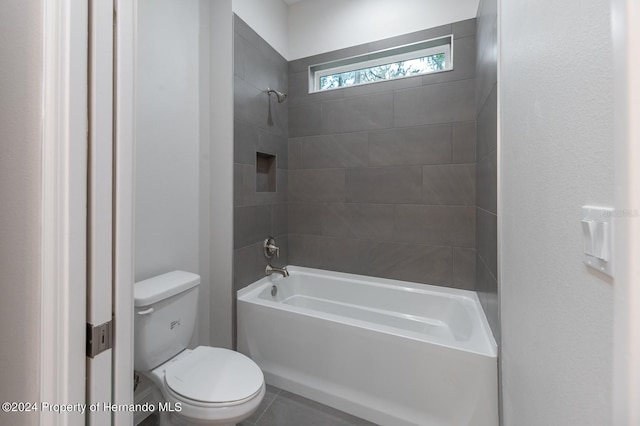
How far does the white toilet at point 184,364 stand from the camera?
44.0 inches

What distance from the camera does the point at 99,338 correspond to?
2.00 feet

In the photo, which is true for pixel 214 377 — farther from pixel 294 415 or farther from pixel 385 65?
pixel 385 65

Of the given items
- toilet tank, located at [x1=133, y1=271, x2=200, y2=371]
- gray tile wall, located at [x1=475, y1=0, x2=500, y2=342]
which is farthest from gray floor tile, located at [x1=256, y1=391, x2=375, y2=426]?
gray tile wall, located at [x1=475, y1=0, x2=500, y2=342]

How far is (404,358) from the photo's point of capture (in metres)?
1.44

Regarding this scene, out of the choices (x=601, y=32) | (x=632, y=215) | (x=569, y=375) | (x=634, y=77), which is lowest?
(x=569, y=375)

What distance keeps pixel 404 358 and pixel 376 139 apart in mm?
1617

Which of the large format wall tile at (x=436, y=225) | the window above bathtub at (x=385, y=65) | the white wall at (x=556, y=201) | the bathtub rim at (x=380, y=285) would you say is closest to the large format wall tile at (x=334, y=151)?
the window above bathtub at (x=385, y=65)

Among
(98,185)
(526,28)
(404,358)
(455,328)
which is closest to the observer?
(98,185)

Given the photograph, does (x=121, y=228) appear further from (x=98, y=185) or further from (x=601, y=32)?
(x=601, y=32)

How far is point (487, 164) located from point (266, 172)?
5.50 ft

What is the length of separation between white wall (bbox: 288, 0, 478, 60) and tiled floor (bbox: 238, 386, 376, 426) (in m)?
2.74

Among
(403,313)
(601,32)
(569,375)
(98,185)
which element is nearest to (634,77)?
(601,32)

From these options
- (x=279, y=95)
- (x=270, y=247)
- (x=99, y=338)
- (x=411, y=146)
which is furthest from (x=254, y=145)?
(x=99, y=338)

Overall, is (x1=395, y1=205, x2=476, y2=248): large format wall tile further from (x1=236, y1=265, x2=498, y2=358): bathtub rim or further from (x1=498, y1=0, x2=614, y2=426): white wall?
(x1=498, y1=0, x2=614, y2=426): white wall
